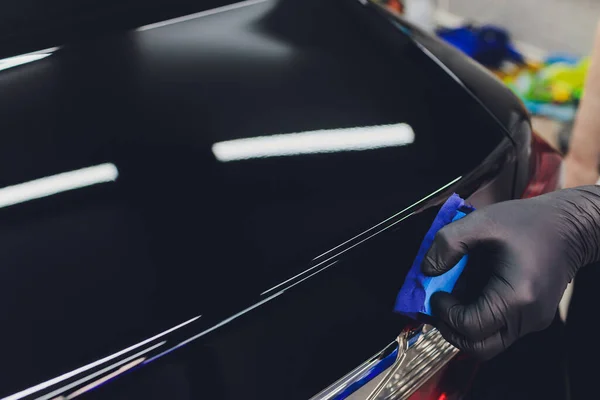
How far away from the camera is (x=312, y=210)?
0.68 meters


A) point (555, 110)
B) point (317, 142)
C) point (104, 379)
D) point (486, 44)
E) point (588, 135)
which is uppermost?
point (317, 142)

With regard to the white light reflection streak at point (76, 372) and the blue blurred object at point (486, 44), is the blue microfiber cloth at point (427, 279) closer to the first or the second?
the white light reflection streak at point (76, 372)

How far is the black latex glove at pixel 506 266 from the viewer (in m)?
0.71

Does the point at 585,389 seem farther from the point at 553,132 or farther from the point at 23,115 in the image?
the point at 553,132

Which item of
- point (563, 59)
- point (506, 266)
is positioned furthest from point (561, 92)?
point (506, 266)

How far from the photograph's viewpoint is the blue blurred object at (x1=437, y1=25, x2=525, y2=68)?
289cm

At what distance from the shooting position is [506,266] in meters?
0.74

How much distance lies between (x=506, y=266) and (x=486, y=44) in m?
2.44

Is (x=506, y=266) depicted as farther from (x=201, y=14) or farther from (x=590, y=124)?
(x=590, y=124)

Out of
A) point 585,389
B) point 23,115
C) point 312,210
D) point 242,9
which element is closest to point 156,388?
point 312,210

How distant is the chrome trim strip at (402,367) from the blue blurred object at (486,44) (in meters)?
2.36

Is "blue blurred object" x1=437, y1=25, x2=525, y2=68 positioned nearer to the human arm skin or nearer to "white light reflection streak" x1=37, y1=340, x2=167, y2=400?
the human arm skin

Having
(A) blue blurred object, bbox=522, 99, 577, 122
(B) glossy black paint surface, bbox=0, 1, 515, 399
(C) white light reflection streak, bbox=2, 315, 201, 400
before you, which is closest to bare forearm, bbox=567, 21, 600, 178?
(A) blue blurred object, bbox=522, 99, 577, 122

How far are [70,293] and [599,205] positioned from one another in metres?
0.79
